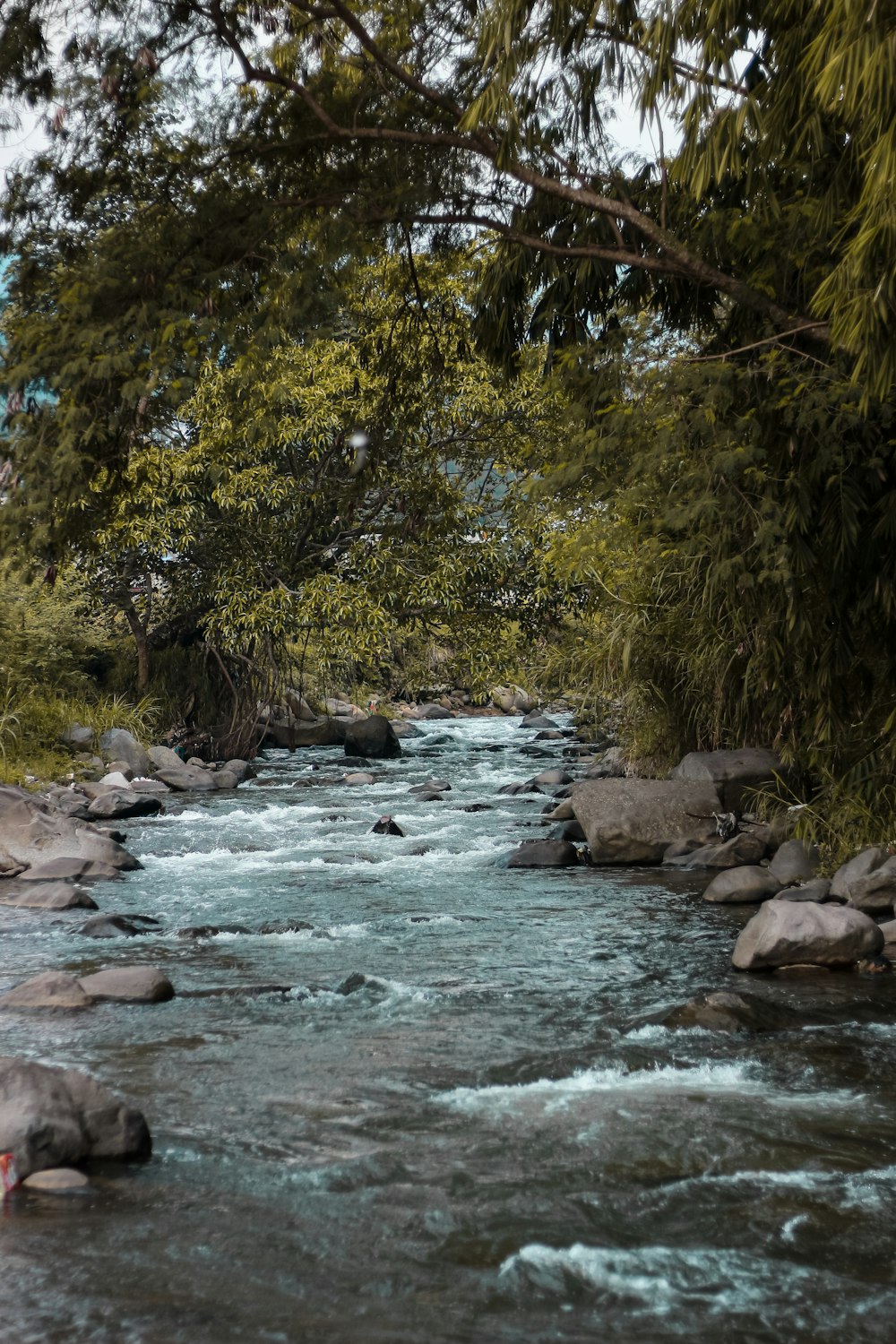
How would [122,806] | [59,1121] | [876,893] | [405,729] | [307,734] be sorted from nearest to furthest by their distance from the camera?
1. [59,1121]
2. [876,893]
3. [122,806]
4. [307,734]
5. [405,729]

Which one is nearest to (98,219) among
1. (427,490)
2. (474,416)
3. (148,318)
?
(148,318)

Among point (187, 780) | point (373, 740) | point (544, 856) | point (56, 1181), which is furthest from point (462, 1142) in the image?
point (373, 740)

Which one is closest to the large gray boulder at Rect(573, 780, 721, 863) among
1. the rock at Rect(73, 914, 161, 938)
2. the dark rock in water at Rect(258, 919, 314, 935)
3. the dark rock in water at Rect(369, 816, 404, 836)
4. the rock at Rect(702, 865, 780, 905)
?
the rock at Rect(702, 865, 780, 905)

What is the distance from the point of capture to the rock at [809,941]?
6.88 m

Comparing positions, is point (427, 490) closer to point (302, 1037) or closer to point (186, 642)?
point (186, 642)

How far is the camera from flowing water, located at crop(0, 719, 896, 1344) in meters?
3.33

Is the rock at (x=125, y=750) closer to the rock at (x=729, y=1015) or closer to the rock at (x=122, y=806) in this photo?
the rock at (x=122, y=806)

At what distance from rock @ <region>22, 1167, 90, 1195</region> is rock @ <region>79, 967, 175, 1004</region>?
87.6 inches

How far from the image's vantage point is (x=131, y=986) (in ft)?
20.9

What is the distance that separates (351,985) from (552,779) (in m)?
9.41

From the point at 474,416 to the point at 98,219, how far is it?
30.4 feet

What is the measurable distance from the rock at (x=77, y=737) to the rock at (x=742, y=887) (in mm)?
10216

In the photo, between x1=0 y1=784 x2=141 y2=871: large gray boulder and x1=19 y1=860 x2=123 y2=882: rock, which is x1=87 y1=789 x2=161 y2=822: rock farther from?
x1=19 y1=860 x2=123 y2=882: rock

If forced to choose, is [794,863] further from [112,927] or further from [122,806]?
[122,806]
